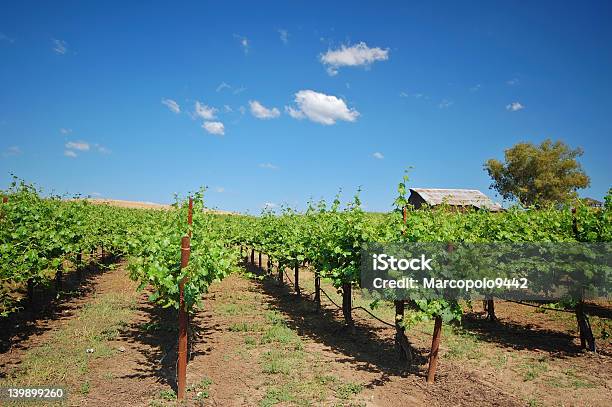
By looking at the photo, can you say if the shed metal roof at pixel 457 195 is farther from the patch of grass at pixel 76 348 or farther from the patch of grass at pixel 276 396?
the patch of grass at pixel 276 396

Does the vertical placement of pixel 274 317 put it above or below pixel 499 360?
above

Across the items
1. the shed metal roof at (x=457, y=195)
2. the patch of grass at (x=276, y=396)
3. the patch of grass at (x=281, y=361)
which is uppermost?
the shed metal roof at (x=457, y=195)

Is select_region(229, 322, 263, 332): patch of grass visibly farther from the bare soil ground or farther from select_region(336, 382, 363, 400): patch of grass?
select_region(336, 382, 363, 400): patch of grass

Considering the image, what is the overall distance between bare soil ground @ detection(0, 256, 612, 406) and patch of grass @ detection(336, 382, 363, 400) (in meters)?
0.02

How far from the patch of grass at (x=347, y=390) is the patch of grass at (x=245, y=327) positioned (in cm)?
396

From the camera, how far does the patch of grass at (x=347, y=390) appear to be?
6.87 metres

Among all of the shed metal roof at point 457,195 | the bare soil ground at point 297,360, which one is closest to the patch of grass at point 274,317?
the bare soil ground at point 297,360

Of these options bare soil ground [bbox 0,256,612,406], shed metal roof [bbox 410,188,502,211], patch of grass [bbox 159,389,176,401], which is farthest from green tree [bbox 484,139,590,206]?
patch of grass [bbox 159,389,176,401]

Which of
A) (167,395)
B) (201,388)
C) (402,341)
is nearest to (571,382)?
(402,341)

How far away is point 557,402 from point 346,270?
4569 millimetres

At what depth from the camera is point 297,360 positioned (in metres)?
8.52

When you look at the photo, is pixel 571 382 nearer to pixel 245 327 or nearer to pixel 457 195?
pixel 245 327

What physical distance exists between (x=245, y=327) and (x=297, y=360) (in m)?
2.71

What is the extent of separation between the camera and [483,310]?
1379 cm
